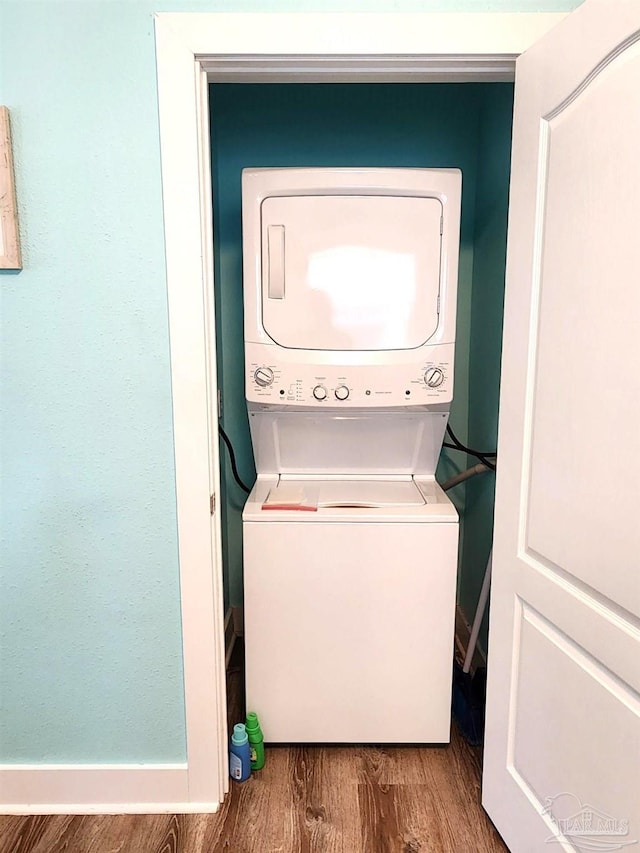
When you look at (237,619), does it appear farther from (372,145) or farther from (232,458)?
(372,145)

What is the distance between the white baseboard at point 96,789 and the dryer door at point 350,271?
49.9 inches

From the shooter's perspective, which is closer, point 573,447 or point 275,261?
point 573,447

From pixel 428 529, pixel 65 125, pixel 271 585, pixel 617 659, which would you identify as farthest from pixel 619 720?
pixel 65 125

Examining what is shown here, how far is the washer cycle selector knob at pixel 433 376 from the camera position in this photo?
176cm

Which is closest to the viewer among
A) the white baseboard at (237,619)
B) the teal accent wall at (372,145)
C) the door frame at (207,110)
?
the door frame at (207,110)

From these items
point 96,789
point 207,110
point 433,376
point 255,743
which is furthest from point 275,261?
point 96,789

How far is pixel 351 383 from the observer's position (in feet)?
5.73

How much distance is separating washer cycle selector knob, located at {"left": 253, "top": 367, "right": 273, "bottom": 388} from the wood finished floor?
1.17 m

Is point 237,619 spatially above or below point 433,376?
below

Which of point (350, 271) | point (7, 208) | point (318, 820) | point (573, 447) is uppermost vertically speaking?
point (7, 208)

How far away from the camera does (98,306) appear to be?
1376 mm

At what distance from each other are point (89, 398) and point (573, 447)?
111 centimetres

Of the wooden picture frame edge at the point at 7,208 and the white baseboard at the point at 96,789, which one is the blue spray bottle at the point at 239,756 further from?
the wooden picture frame edge at the point at 7,208

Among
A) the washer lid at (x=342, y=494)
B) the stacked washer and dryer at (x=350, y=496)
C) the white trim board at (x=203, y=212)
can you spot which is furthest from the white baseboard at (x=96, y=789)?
the washer lid at (x=342, y=494)
